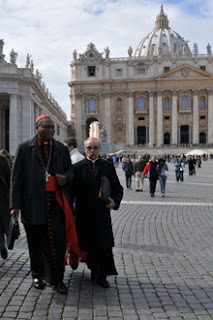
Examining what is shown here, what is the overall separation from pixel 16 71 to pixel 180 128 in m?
47.0

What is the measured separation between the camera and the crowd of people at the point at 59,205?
14.0ft

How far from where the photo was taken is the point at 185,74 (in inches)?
2709

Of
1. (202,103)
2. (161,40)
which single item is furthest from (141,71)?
(161,40)

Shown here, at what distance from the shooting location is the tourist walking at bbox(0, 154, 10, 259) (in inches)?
211

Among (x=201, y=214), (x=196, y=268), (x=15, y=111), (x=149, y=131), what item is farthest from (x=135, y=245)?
(x=149, y=131)

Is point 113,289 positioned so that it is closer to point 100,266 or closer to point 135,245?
point 100,266

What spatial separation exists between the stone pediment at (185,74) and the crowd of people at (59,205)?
6671 centimetres

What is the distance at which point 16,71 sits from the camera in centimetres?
2938

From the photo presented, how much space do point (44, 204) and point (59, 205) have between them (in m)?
0.18

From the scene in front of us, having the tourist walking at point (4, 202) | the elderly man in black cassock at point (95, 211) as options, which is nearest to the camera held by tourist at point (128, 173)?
the tourist walking at point (4, 202)

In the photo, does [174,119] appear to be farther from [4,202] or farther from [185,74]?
[4,202]

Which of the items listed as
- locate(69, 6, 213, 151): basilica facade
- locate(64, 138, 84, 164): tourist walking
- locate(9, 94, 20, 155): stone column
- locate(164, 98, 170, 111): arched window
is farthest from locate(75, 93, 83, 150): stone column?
locate(64, 138, 84, 164): tourist walking

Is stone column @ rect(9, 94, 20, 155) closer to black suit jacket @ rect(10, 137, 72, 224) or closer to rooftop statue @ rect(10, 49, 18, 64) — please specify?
rooftop statue @ rect(10, 49, 18, 64)

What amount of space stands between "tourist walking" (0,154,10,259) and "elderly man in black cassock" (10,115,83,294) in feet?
3.60
